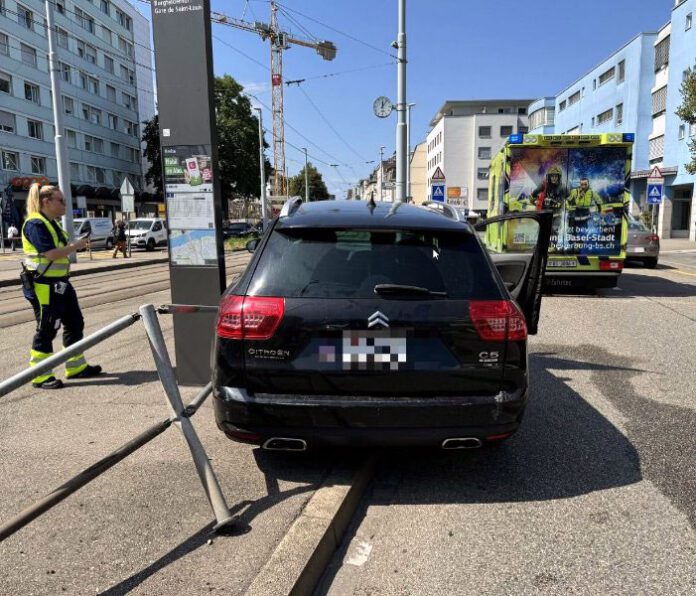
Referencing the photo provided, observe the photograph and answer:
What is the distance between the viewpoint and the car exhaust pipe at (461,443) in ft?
10.1

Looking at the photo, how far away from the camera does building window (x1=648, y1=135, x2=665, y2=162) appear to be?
39.8m

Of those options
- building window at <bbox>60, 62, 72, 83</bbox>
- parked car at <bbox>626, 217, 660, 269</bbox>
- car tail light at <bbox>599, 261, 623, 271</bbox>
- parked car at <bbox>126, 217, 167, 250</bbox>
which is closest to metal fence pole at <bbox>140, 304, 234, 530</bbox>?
car tail light at <bbox>599, 261, 623, 271</bbox>

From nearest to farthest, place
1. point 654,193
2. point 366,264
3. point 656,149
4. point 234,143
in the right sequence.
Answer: point 366,264, point 654,193, point 656,149, point 234,143

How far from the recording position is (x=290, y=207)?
3768mm

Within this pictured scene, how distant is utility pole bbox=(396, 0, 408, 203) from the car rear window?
13.3m

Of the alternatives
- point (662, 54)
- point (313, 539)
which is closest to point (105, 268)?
point (313, 539)

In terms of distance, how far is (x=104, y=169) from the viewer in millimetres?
53938

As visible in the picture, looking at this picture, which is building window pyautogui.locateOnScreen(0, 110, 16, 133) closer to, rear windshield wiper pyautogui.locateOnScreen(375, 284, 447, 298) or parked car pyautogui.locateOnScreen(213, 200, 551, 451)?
parked car pyautogui.locateOnScreen(213, 200, 551, 451)

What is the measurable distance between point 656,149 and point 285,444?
150 feet

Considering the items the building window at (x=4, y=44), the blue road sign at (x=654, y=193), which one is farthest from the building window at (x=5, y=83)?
the blue road sign at (x=654, y=193)

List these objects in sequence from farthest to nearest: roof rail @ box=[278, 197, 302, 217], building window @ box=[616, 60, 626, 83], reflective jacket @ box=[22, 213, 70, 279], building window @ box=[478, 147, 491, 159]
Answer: building window @ box=[478, 147, 491, 159] < building window @ box=[616, 60, 626, 83] < reflective jacket @ box=[22, 213, 70, 279] < roof rail @ box=[278, 197, 302, 217]

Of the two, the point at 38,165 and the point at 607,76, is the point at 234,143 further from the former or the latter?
the point at 607,76

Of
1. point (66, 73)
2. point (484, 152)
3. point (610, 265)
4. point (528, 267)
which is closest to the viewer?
point (528, 267)

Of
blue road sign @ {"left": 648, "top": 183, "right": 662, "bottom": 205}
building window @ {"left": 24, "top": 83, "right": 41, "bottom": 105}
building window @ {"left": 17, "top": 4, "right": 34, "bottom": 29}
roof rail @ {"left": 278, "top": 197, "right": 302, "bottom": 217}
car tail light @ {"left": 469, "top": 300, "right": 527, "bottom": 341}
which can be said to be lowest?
car tail light @ {"left": 469, "top": 300, "right": 527, "bottom": 341}
